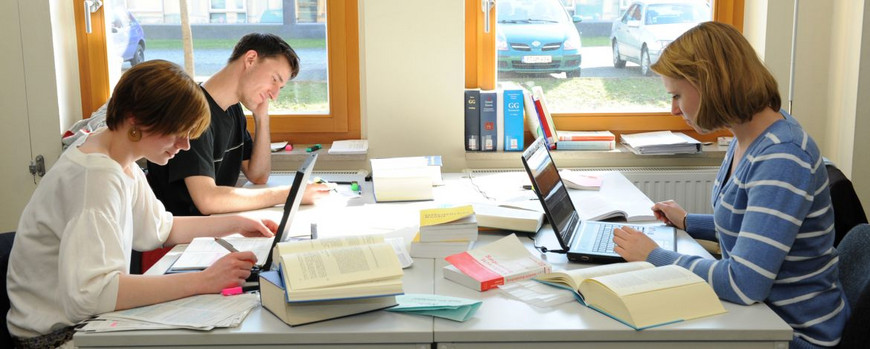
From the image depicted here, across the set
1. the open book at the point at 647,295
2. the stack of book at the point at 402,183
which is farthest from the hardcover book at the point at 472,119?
the open book at the point at 647,295

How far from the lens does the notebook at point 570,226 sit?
7.75 feet

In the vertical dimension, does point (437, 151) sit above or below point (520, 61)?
below

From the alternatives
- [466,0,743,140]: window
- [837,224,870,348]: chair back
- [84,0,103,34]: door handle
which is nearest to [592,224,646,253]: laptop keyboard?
[837,224,870,348]: chair back

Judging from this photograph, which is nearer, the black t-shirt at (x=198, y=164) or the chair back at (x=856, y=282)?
the chair back at (x=856, y=282)

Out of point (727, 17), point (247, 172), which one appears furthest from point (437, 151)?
point (727, 17)

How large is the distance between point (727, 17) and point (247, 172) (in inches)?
93.2

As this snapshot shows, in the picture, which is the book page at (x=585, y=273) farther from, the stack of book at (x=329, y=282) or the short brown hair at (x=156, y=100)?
the short brown hair at (x=156, y=100)

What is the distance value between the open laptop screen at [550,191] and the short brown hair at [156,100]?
899 millimetres

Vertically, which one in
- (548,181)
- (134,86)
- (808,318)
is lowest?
(808,318)

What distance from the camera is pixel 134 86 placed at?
6.66ft

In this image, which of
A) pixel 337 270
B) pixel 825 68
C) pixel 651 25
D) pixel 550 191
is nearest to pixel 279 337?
pixel 337 270

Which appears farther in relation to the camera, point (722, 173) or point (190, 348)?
point (722, 173)

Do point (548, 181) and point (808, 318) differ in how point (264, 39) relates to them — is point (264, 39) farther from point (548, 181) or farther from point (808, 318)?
point (808, 318)

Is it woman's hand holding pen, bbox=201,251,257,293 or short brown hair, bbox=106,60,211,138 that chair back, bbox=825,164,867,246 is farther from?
short brown hair, bbox=106,60,211,138
